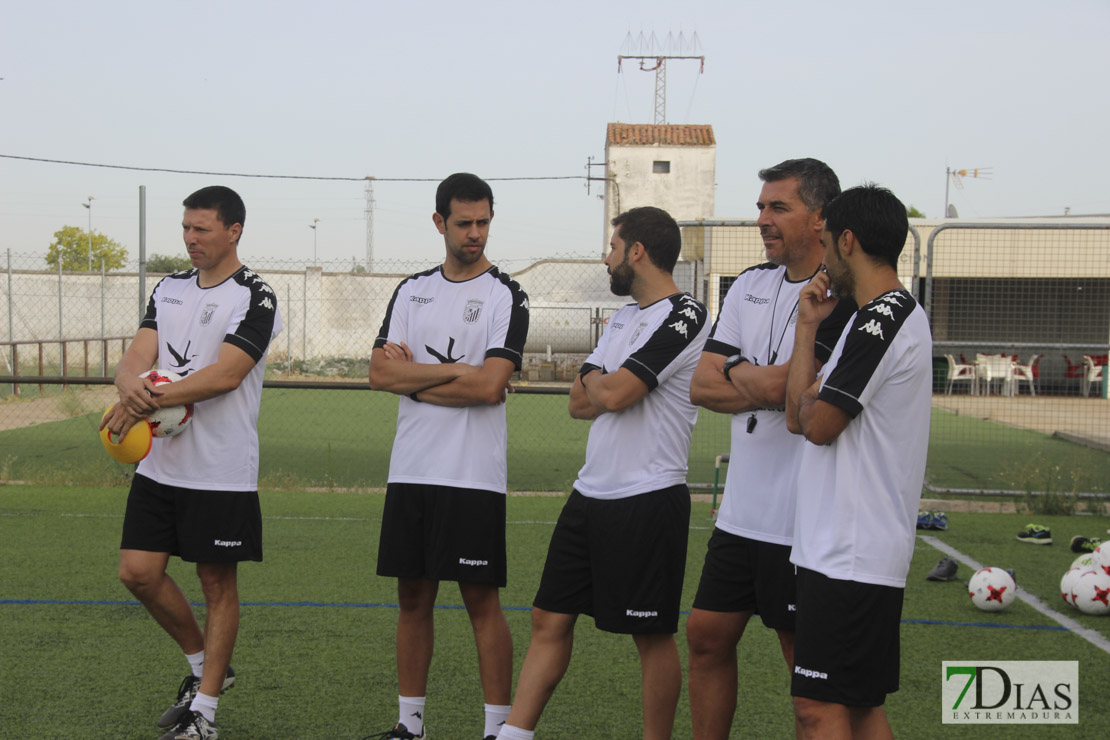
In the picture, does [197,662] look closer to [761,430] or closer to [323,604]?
[323,604]

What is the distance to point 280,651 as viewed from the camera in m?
4.97

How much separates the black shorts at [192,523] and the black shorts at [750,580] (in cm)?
183

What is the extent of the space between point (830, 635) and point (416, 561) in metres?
1.73

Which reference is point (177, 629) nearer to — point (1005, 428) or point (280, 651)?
point (280, 651)

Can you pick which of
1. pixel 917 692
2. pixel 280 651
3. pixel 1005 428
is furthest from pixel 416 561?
pixel 1005 428

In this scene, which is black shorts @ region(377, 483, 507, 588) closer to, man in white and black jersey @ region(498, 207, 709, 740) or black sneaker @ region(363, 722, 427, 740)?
man in white and black jersey @ region(498, 207, 709, 740)

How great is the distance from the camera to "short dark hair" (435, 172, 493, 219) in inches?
157

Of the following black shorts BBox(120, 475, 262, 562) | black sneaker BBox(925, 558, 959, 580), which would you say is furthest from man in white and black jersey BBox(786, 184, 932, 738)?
black sneaker BBox(925, 558, 959, 580)

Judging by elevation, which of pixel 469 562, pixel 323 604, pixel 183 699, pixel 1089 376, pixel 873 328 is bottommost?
pixel 323 604

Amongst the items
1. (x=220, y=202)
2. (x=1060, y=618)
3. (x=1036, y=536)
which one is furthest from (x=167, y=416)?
(x=1036, y=536)

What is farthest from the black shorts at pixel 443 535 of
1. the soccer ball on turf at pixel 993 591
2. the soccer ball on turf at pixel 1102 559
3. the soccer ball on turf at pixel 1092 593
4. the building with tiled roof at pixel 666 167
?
the building with tiled roof at pixel 666 167

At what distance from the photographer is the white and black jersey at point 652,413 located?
11.5 ft

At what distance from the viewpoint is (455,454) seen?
154 inches

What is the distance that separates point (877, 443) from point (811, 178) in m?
1.08
